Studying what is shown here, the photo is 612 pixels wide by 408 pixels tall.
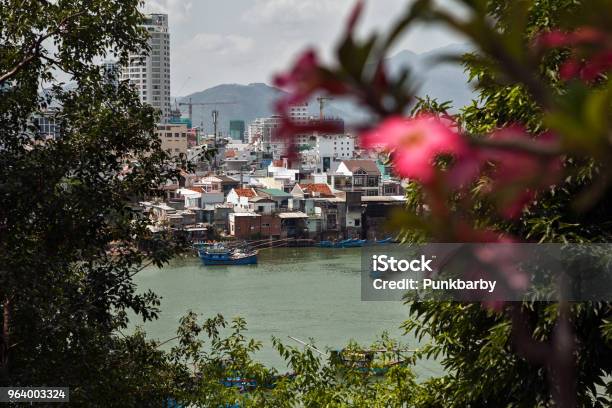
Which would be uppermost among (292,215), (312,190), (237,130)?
(237,130)

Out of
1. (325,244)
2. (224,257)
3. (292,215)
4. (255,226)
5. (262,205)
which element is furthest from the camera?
(262,205)

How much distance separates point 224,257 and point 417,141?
75.6ft

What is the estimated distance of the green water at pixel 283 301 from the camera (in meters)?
11.9

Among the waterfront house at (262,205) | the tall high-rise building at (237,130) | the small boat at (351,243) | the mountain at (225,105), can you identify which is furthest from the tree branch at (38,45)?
the tall high-rise building at (237,130)

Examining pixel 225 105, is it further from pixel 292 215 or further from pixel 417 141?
pixel 417 141

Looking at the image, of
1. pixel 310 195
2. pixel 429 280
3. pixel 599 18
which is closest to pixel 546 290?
pixel 429 280

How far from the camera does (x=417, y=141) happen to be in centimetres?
19

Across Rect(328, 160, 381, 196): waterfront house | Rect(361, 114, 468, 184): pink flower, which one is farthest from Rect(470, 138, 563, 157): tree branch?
Rect(328, 160, 381, 196): waterfront house

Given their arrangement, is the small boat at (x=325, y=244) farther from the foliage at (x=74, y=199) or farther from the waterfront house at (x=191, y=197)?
the foliage at (x=74, y=199)

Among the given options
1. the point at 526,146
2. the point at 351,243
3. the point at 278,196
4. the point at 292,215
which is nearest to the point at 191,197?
the point at 278,196

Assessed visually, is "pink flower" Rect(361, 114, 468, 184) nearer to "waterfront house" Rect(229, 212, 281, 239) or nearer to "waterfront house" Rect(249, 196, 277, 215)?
"waterfront house" Rect(229, 212, 281, 239)

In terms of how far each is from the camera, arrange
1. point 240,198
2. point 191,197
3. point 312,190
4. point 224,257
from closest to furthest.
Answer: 1. point 224,257
2. point 240,198
3. point 191,197
4. point 312,190

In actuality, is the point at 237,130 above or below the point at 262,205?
above

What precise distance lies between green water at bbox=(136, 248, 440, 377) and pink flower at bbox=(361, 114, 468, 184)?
8.01 m
